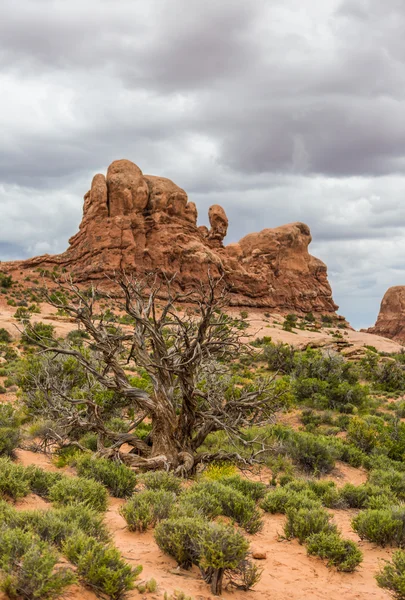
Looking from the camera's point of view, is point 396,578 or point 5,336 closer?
point 396,578

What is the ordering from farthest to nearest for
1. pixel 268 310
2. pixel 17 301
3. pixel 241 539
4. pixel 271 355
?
pixel 268 310
pixel 17 301
pixel 271 355
pixel 241 539

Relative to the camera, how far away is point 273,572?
547 centimetres

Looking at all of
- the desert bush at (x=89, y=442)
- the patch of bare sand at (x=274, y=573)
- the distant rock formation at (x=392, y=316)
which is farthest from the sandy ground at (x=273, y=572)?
the distant rock formation at (x=392, y=316)

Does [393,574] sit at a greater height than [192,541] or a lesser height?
lesser

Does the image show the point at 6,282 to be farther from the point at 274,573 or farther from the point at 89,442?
the point at 274,573

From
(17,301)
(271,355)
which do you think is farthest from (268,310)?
(271,355)

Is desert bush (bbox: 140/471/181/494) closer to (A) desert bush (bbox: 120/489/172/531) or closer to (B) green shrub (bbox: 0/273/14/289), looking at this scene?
(A) desert bush (bbox: 120/489/172/531)

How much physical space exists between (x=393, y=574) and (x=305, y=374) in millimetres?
15270

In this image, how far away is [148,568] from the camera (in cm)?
482

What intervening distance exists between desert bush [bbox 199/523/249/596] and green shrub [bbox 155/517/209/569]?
0.15 meters

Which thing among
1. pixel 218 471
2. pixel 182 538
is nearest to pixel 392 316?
pixel 218 471

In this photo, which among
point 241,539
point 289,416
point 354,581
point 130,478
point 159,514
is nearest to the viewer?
point 241,539

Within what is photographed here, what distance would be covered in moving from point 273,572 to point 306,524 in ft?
3.64

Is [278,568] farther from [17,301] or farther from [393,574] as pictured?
[17,301]
